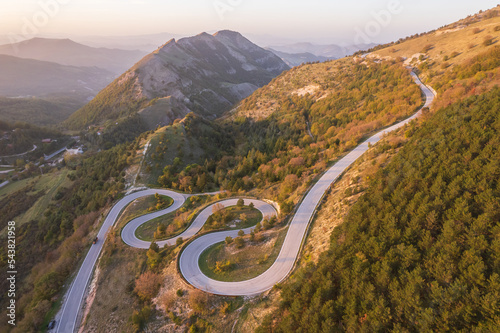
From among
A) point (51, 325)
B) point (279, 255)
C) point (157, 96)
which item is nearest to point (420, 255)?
point (279, 255)

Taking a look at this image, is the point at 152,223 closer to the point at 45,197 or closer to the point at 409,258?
the point at 409,258

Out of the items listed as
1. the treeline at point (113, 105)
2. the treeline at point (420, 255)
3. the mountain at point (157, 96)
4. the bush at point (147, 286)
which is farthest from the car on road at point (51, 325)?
the treeline at point (113, 105)

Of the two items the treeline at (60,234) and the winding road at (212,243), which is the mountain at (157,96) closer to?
the treeline at (60,234)

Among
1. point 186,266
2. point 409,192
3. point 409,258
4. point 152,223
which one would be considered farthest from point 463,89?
point 152,223

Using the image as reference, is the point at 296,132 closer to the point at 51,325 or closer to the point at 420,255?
the point at 420,255

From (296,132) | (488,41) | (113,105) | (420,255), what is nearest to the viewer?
(420,255)
